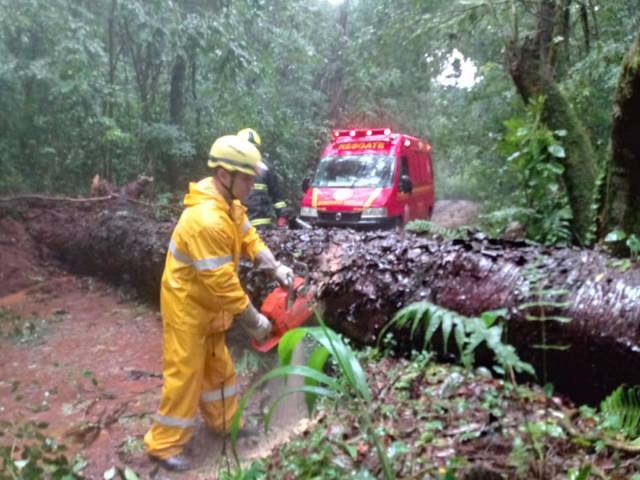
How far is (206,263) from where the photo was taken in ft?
11.2

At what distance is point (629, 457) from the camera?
221cm

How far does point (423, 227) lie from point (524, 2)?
457 cm

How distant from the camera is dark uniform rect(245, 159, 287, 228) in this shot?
22.8 feet

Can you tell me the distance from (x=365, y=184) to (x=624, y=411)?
734 centimetres

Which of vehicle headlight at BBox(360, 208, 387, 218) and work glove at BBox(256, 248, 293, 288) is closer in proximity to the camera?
work glove at BBox(256, 248, 293, 288)

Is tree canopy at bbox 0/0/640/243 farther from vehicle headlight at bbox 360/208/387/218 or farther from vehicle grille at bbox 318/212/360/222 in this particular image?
vehicle grille at bbox 318/212/360/222

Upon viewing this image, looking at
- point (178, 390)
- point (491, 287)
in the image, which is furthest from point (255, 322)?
point (491, 287)

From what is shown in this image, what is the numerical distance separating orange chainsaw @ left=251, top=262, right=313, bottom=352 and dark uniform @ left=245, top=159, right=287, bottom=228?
303 cm

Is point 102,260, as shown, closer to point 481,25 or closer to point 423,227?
point 423,227

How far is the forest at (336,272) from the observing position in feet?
8.03

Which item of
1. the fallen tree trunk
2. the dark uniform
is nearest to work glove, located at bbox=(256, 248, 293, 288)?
the fallen tree trunk

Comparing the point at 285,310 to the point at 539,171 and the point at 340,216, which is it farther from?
the point at 340,216

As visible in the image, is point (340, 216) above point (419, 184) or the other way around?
the other way around

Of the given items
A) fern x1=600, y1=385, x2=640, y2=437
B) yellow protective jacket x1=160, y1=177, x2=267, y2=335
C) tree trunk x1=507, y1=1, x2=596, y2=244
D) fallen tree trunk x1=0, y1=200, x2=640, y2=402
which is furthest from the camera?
tree trunk x1=507, y1=1, x2=596, y2=244
